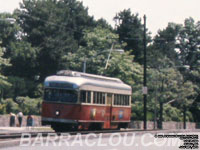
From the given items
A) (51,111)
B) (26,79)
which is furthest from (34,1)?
(51,111)

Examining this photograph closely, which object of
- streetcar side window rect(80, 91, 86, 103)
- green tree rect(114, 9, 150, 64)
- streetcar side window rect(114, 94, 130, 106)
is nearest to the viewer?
streetcar side window rect(80, 91, 86, 103)

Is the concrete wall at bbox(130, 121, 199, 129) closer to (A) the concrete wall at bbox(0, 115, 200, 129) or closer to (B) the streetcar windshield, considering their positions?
(A) the concrete wall at bbox(0, 115, 200, 129)

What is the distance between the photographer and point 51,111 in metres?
32.8

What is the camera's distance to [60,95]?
32.9 m

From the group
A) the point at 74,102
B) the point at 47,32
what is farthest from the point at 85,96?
the point at 47,32

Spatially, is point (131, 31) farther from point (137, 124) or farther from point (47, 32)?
point (137, 124)

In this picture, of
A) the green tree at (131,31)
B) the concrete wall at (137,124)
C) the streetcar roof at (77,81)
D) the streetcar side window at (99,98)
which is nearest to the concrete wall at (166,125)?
the concrete wall at (137,124)

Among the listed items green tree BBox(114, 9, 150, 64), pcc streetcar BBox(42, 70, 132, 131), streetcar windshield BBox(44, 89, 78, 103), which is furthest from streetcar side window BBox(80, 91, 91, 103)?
green tree BBox(114, 9, 150, 64)

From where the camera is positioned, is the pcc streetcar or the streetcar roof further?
the streetcar roof

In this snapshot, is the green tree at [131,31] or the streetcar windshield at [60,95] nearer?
the streetcar windshield at [60,95]

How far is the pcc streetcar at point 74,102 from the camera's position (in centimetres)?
3241

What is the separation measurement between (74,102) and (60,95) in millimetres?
1070

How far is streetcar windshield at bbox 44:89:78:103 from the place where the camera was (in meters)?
32.5

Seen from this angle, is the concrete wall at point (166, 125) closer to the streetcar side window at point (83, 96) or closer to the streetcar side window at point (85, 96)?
the streetcar side window at point (85, 96)
